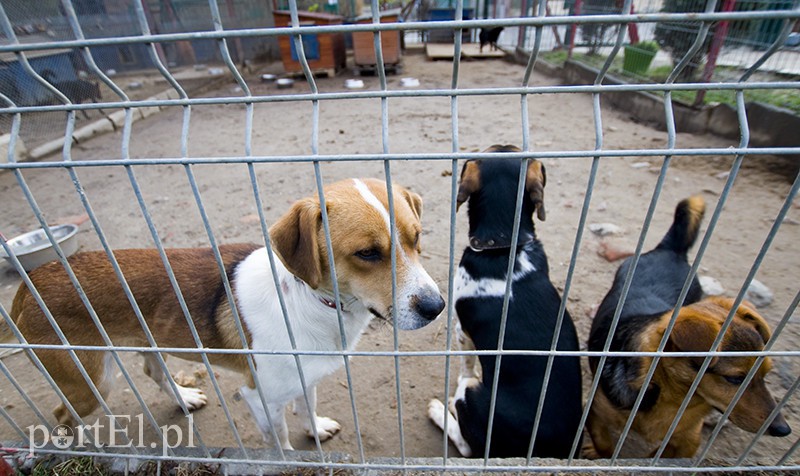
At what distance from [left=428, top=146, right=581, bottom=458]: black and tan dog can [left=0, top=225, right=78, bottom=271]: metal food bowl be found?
3588 millimetres

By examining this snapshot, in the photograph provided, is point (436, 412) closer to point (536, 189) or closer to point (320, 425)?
point (320, 425)

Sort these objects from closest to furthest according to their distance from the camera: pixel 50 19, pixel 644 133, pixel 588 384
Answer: pixel 588 384, pixel 644 133, pixel 50 19

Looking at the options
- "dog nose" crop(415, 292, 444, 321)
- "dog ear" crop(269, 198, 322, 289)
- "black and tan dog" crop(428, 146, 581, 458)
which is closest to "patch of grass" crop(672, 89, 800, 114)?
"black and tan dog" crop(428, 146, 581, 458)

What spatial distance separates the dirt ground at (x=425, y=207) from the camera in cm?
288

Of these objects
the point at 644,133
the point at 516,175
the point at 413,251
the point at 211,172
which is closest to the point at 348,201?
the point at 413,251

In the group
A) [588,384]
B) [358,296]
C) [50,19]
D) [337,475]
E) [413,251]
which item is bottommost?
[588,384]

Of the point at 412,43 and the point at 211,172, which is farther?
the point at 412,43

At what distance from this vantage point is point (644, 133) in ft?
22.9

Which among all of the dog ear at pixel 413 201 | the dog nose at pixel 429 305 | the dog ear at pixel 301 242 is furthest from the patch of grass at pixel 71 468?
the dog ear at pixel 413 201

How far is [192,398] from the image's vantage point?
9.51ft

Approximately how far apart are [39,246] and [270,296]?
3.27 m

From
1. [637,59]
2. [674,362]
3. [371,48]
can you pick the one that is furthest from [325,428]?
[371,48]

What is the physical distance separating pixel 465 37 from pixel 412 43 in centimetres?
262

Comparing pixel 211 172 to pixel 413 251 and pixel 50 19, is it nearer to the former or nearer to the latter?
pixel 50 19
